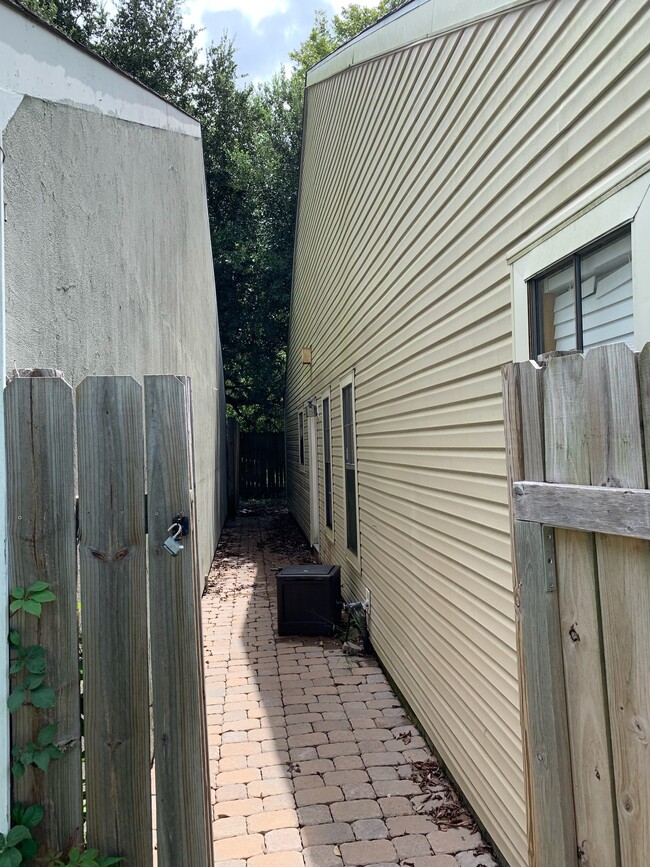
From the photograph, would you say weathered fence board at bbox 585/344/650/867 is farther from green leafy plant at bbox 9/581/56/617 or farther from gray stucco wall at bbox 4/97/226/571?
gray stucco wall at bbox 4/97/226/571

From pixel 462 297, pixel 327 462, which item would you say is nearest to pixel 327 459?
pixel 327 462

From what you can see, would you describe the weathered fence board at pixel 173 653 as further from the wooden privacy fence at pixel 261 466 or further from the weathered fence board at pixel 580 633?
the wooden privacy fence at pixel 261 466

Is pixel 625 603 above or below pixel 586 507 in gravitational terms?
below

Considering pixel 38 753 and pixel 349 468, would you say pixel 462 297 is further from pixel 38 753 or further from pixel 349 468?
pixel 349 468

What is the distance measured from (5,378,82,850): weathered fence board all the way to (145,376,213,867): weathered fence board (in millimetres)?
215

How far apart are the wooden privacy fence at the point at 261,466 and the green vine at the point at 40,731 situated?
692 inches

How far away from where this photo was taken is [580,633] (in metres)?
1.43

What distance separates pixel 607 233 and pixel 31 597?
2.00 metres

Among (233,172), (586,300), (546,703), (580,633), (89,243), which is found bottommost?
(546,703)

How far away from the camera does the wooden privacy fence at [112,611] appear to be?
1682 mm

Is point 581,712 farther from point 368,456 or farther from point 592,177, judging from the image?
point 368,456

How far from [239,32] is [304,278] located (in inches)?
666

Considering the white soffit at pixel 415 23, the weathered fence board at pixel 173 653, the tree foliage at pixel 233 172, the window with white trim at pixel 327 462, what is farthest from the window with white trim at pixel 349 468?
the tree foliage at pixel 233 172

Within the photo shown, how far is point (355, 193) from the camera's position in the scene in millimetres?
6133
